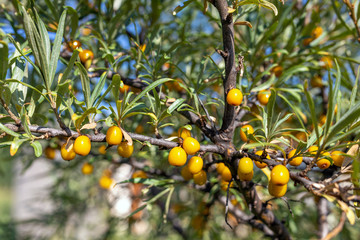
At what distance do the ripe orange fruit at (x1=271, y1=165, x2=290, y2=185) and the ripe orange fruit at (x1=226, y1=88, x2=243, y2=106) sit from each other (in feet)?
0.45

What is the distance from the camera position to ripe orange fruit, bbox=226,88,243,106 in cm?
52

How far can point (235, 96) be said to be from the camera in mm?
517

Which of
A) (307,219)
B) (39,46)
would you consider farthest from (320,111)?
(39,46)

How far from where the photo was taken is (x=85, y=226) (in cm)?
203

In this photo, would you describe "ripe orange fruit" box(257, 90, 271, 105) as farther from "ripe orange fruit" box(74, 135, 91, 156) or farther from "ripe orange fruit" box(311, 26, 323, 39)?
"ripe orange fruit" box(74, 135, 91, 156)

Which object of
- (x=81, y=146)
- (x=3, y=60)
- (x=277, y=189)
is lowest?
(x=277, y=189)

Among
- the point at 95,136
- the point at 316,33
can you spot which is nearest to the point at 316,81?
the point at 316,33

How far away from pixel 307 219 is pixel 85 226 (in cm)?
150

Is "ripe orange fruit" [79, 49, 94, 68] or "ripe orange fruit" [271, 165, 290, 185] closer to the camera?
"ripe orange fruit" [271, 165, 290, 185]

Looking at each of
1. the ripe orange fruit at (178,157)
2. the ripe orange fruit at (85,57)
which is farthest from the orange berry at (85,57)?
the ripe orange fruit at (178,157)

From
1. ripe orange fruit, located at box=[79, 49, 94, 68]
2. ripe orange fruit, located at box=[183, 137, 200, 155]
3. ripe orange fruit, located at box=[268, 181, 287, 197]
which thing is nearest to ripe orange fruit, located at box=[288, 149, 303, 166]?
ripe orange fruit, located at box=[268, 181, 287, 197]

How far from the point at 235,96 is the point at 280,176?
162 mm

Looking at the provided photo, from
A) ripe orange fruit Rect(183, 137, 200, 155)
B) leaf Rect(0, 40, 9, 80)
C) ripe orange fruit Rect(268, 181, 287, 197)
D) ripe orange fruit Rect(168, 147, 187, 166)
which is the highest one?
leaf Rect(0, 40, 9, 80)

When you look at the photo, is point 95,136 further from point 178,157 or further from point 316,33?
point 316,33
